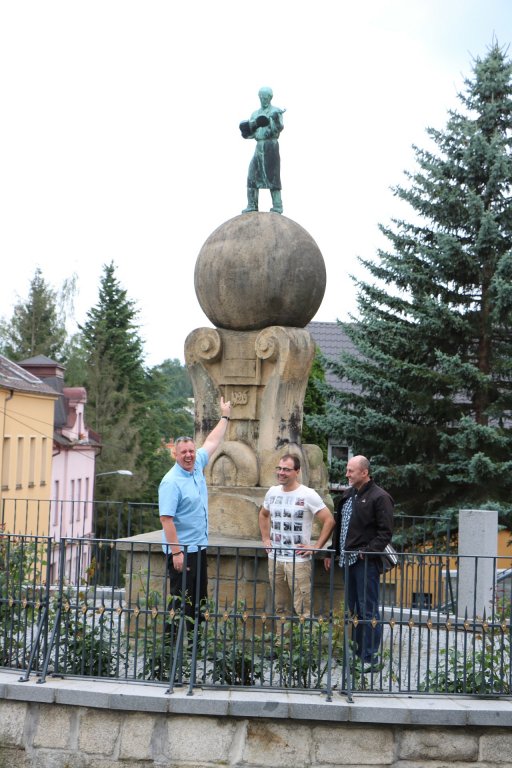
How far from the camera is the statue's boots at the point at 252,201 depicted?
1140 centimetres

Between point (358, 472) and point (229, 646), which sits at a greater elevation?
point (358, 472)

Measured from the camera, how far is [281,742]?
677 cm

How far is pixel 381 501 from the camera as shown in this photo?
27.0 ft

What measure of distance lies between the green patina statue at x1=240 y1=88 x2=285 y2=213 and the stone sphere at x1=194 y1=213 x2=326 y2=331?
1.65 ft

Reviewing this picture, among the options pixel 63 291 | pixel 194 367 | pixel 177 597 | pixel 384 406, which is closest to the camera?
pixel 177 597

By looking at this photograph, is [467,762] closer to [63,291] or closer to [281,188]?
[281,188]

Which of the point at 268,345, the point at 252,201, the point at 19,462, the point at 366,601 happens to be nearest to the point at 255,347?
the point at 268,345

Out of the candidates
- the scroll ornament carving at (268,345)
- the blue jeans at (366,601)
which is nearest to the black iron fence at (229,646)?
the blue jeans at (366,601)

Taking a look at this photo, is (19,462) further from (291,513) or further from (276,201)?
(291,513)

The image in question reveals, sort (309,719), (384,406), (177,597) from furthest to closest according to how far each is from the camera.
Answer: (384,406) → (177,597) → (309,719)

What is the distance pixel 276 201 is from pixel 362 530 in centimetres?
438

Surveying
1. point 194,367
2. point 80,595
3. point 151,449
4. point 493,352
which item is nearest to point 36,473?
point 151,449

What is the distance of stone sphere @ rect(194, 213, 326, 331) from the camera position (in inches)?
420

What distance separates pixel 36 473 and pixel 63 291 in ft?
55.7
